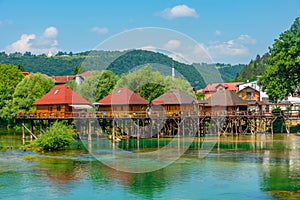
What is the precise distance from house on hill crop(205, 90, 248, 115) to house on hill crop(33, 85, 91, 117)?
14187 mm

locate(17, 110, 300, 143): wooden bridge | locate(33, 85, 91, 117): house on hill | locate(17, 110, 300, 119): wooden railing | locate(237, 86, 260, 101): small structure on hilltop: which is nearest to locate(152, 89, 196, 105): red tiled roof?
locate(17, 110, 300, 143): wooden bridge

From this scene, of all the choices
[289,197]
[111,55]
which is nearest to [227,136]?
[289,197]

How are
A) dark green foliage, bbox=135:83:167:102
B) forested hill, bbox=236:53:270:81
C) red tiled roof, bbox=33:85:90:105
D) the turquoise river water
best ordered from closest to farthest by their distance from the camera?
the turquoise river water → red tiled roof, bbox=33:85:90:105 → dark green foliage, bbox=135:83:167:102 → forested hill, bbox=236:53:270:81

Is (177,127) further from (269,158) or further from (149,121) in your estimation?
(269,158)

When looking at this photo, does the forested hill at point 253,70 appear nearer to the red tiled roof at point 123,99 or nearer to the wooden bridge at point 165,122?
the wooden bridge at point 165,122

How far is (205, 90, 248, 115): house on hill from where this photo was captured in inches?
2172

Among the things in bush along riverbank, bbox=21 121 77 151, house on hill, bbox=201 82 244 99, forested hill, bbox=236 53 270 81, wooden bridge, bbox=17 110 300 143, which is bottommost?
bush along riverbank, bbox=21 121 77 151

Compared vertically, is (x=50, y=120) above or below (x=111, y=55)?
below

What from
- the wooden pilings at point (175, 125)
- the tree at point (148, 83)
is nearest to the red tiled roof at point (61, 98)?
the wooden pilings at point (175, 125)

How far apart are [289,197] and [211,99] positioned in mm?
36189

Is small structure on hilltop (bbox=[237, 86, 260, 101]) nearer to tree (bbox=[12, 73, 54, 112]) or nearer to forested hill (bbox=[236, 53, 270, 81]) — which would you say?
tree (bbox=[12, 73, 54, 112])

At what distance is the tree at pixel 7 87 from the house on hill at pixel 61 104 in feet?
35.9

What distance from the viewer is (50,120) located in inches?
1898

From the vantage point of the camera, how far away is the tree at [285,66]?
50250 millimetres
